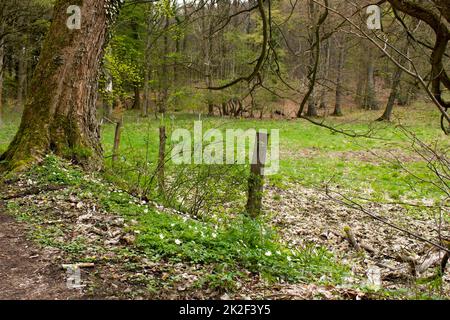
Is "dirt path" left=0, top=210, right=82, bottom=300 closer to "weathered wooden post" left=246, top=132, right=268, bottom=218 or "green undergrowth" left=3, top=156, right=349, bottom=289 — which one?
"green undergrowth" left=3, top=156, right=349, bottom=289

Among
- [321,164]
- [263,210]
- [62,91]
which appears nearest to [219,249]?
[62,91]

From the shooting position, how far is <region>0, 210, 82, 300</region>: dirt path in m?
3.09

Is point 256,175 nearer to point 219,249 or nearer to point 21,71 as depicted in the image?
point 219,249

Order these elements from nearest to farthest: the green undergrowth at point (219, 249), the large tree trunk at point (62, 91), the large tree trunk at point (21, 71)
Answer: the green undergrowth at point (219, 249) < the large tree trunk at point (62, 91) < the large tree trunk at point (21, 71)

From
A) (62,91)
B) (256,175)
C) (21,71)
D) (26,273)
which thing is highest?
(21,71)

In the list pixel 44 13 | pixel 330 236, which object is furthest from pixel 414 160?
pixel 44 13

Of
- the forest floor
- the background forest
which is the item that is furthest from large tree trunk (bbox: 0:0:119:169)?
the forest floor

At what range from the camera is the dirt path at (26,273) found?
10.1 ft

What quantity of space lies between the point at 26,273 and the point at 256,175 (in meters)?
4.20

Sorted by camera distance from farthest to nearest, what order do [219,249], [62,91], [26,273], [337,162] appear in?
[337,162] < [62,91] < [219,249] < [26,273]

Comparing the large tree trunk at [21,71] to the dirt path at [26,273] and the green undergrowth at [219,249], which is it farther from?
the dirt path at [26,273]

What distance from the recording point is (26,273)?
11.2 ft

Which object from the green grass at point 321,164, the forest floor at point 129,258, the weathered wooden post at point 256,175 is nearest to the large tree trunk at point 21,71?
the green grass at point 321,164

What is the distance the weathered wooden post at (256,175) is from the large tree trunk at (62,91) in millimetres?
2572
